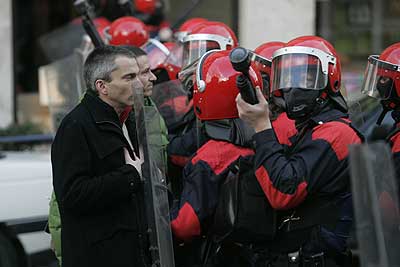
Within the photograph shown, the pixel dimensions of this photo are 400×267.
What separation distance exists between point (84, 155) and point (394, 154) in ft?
4.47

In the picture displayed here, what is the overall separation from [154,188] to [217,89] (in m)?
0.54

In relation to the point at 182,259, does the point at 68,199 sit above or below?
above

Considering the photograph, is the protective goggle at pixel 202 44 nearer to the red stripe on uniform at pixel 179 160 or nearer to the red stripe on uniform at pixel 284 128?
the red stripe on uniform at pixel 179 160

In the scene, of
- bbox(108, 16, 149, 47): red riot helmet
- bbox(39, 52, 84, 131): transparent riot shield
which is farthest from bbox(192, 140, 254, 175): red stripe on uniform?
bbox(108, 16, 149, 47): red riot helmet

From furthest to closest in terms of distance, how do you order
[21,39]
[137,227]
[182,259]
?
[21,39]
[182,259]
[137,227]

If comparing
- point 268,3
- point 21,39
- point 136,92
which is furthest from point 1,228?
point 21,39

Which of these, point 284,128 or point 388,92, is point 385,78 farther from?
point 284,128

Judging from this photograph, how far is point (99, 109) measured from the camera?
3912 millimetres

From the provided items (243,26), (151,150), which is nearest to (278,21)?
(243,26)

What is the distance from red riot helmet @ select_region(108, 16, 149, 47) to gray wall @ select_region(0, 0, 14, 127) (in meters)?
5.00

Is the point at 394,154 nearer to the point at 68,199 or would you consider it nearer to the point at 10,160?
the point at 68,199

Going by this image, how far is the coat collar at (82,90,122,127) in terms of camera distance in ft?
12.8

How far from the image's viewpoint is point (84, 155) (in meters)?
3.78

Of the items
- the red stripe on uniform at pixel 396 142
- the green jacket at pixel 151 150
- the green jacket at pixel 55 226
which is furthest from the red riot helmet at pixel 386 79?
the green jacket at pixel 55 226
